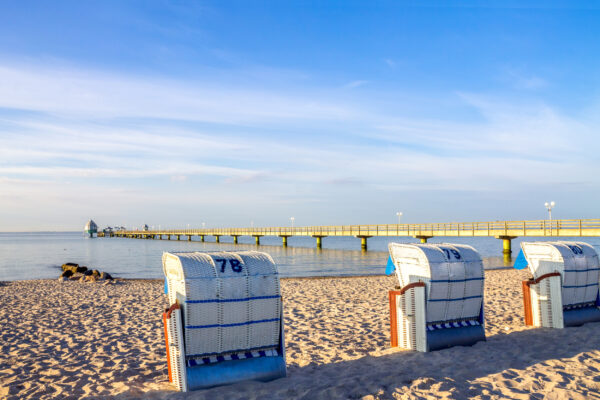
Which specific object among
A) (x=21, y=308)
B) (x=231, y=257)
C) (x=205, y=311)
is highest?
(x=231, y=257)

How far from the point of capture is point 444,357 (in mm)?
6094

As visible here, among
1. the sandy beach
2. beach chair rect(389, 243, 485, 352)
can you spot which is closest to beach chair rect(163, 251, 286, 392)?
the sandy beach

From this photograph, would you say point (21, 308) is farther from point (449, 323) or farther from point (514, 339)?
point (514, 339)

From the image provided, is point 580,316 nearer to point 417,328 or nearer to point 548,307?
point 548,307

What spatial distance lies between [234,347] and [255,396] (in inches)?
22.2

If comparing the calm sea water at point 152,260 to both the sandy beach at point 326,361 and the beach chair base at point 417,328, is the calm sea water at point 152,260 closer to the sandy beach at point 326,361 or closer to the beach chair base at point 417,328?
the sandy beach at point 326,361

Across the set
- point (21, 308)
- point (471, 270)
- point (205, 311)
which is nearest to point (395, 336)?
point (471, 270)

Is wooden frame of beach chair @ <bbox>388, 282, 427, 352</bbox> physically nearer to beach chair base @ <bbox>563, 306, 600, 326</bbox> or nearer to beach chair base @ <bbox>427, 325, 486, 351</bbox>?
beach chair base @ <bbox>427, 325, 486, 351</bbox>

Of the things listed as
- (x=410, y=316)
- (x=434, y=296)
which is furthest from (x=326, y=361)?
(x=434, y=296)

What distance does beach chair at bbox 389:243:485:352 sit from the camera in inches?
245

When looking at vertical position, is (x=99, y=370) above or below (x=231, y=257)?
below

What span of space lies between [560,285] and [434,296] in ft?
9.78

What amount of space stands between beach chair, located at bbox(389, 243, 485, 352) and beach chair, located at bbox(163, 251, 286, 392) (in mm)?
2059

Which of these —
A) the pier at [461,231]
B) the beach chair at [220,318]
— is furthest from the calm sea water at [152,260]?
the beach chair at [220,318]
